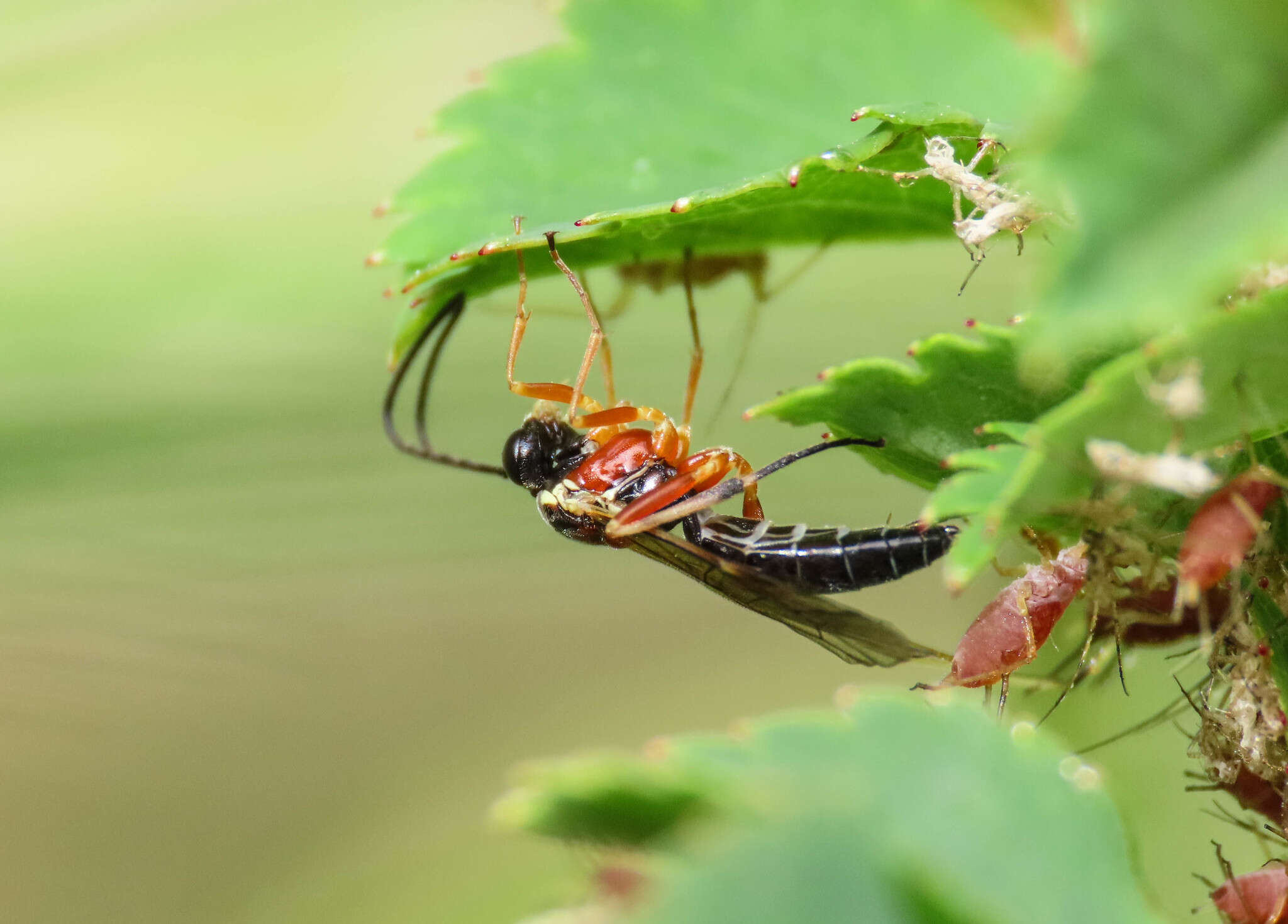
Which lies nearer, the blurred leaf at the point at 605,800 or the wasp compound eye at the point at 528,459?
the blurred leaf at the point at 605,800

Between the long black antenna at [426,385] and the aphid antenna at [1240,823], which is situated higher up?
the long black antenna at [426,385]

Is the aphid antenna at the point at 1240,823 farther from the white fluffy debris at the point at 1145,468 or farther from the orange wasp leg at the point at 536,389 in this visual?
the orange wasp leg at the point at 536,389

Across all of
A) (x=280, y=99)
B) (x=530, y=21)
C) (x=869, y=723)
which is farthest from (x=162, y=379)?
(x=869, y=723)

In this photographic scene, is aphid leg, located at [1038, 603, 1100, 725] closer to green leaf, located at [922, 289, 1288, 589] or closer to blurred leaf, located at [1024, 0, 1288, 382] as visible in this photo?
green leaf, located at [922, 289, 1288, 589]

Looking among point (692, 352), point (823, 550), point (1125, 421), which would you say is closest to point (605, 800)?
point (1125, 421)

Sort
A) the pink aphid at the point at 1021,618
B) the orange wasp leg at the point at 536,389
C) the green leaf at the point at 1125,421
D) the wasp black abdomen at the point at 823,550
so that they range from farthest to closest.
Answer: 1. the orange wasp leg at the point at 536,389
2. the wasp black abdomen at the point at 823,550
3. the pink aphid at the point at 1021,618
4. the green leaf at the point at 1125,421

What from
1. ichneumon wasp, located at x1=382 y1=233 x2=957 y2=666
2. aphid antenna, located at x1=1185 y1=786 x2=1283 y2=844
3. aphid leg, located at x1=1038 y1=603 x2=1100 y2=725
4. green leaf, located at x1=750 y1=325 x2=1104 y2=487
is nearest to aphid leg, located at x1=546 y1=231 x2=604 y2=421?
ichneumon wasp, located at x1=382 y1=233 x2=957 y2=666

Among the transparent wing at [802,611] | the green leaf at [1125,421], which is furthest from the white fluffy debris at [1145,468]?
the transparent wing at [802,611]
